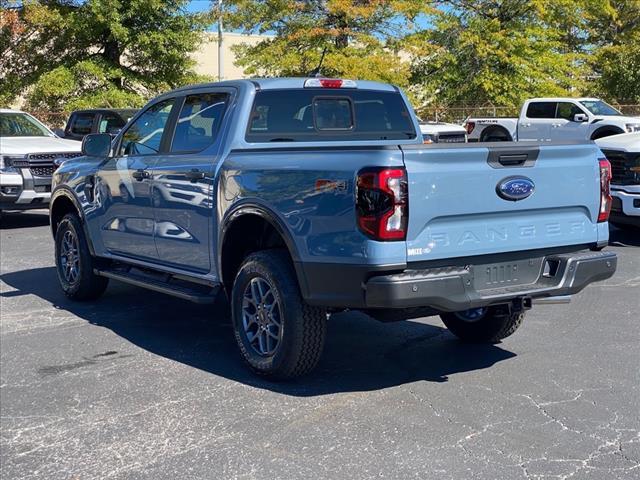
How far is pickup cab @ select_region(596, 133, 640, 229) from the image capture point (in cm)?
1022

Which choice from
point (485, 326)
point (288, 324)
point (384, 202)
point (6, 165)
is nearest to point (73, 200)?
point (288, 324)

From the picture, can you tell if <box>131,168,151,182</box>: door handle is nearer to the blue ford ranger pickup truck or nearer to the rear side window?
the blue ford ranger pickup truck

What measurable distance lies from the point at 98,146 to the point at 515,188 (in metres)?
4.02

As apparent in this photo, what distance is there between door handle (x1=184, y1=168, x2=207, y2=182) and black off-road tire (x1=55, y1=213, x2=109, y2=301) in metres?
2.10

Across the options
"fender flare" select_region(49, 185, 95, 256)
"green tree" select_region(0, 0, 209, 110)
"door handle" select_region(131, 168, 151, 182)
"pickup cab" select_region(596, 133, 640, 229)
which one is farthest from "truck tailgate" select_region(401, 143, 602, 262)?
"green tree" select_region(0, 0, 209, 110)

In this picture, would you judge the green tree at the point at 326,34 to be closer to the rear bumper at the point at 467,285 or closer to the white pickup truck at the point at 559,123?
the white pickup truck at the point at 559,123

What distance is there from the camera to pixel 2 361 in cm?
591

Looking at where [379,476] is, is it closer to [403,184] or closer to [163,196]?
[403,184]

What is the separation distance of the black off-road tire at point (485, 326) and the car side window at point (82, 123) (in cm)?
1123

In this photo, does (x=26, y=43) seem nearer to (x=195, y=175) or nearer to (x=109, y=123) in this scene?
(x=109, y=123)

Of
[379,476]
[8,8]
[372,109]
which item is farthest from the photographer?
[8,8]

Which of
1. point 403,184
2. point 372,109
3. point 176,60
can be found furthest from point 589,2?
point 403,184

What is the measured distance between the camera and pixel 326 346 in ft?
20.1

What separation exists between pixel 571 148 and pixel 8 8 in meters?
23.4
